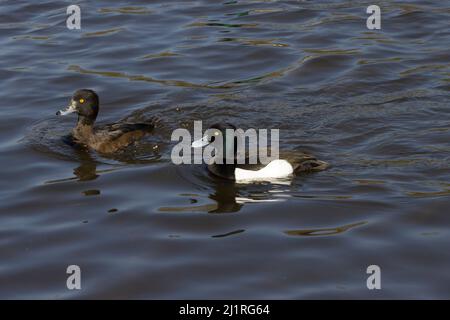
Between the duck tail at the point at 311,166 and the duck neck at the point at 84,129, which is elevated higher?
the duck neck at the point at 84,129

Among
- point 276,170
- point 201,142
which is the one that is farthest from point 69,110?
point 276,170

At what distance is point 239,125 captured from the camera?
1280 centimetres

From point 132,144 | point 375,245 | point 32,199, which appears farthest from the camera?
point 132,144

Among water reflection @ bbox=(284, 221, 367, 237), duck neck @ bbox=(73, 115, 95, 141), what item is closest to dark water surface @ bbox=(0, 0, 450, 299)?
water reflection @ bbox=(284, 221, 367, 237)

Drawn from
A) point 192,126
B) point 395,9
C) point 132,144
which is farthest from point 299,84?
point 395,9

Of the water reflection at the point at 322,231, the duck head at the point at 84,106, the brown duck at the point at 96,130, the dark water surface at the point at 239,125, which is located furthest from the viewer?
the duck head at the point at 84,106

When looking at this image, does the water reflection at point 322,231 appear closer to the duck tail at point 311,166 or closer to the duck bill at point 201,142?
the duck tail at point 311,166

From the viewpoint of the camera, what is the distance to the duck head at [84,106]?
40.8ft

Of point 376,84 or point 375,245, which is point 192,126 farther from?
point 375,245

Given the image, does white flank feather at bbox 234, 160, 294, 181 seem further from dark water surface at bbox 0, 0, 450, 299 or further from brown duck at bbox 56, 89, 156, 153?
brown duck at bbox 56, 89, 156, 153

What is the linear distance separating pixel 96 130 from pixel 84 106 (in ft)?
1.16

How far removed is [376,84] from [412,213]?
4.53m

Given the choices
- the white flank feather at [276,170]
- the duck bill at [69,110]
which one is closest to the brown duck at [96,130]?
the duck bill at [69,110]

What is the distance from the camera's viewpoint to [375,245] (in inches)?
362
